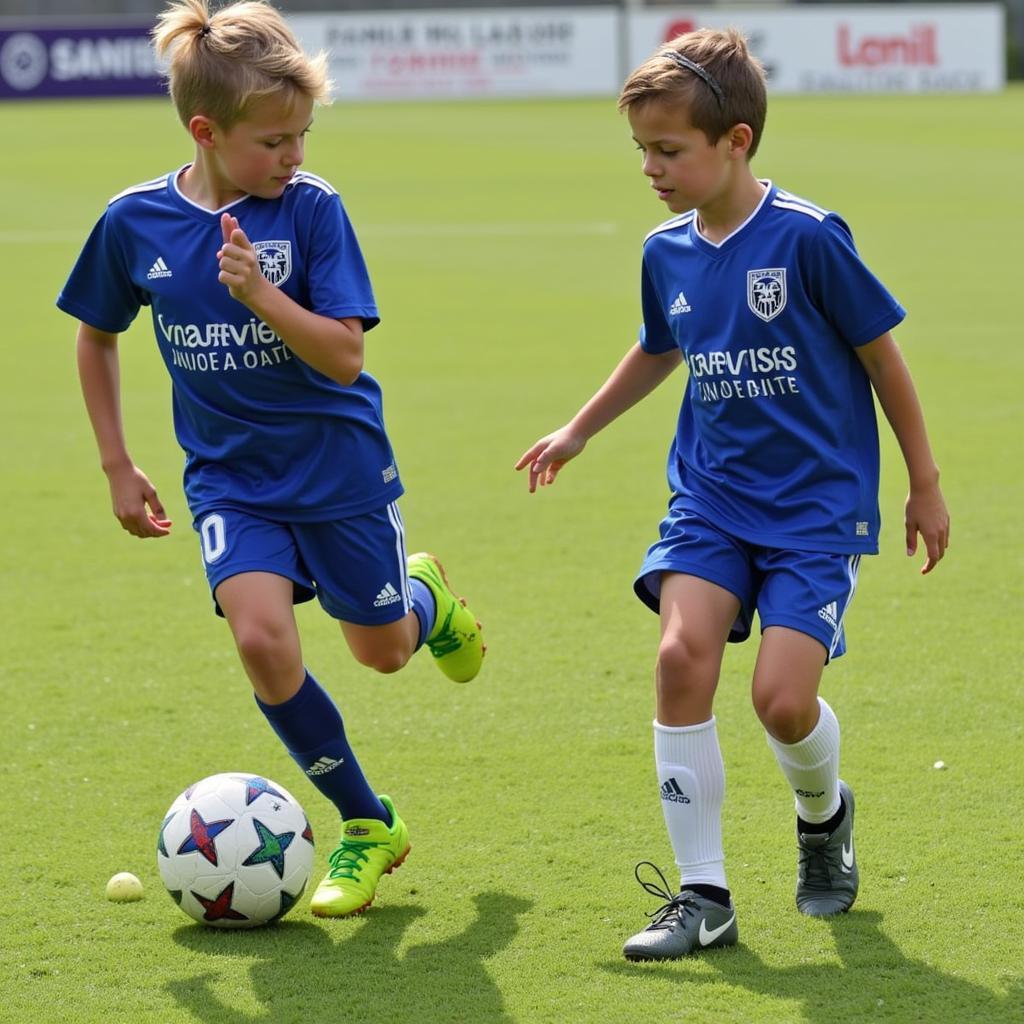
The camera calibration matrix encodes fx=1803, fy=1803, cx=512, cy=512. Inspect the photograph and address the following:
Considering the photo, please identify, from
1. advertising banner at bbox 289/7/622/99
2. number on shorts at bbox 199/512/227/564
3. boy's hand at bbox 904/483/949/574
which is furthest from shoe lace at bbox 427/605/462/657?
advertising banner at bbox 289/7/622/99

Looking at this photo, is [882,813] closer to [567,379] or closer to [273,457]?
[273,457]

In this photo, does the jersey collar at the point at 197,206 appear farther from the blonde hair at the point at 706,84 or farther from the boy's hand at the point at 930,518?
the boy's hand at the point at 930,518

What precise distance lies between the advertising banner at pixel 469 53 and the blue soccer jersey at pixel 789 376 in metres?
37.8

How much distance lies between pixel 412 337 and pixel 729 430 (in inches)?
347

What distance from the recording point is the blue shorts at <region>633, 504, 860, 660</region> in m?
3.69

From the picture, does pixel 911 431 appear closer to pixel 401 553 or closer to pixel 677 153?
pixel 677 153

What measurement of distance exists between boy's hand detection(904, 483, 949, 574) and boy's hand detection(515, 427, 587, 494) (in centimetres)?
79

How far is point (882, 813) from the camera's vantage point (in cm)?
442

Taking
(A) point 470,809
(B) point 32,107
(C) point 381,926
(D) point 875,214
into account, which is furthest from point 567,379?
(B) point 32,107

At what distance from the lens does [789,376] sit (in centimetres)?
379

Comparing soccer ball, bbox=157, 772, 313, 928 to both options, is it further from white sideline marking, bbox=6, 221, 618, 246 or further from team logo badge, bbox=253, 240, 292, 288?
white sideline marking, bbox=6, 221, 618, 246

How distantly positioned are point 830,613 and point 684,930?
71 centimetres

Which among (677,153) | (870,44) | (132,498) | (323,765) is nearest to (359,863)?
(323,765)

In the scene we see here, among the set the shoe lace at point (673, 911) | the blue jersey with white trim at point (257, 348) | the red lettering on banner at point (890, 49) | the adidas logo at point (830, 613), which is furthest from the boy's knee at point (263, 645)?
the red lettering on banner at point (890, 49)
